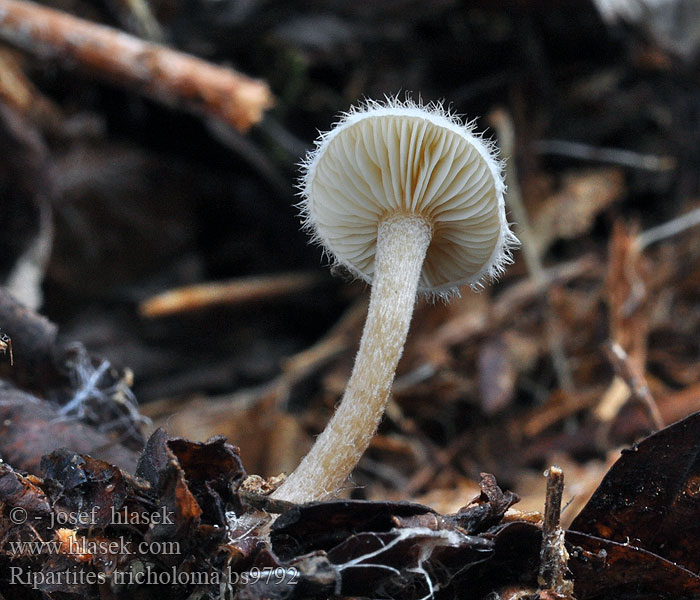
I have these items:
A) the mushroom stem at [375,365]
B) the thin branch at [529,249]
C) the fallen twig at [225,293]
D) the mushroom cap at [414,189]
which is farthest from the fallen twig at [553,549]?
the fallen twig at [225,293]

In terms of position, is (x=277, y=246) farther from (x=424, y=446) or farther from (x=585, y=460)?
(x=585, y=460)

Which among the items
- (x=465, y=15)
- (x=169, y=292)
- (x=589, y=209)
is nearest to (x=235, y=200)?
(x=169, y=292)

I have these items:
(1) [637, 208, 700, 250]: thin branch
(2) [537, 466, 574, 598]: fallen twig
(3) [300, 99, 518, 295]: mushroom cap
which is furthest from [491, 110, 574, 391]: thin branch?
(2) [537, 466, 574, 598]: fallen twig

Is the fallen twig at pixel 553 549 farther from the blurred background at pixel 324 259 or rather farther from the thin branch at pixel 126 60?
the thin branch at pixel 126 60

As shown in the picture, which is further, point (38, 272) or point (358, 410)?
point (38, 272)

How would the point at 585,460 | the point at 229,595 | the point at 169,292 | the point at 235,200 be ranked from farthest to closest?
1. the point at 235,200
2. the point at 169,292
3. the point at 585,460
4. the point at 229,595
